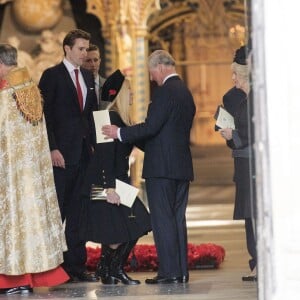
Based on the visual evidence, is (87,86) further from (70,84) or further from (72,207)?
(72,207)

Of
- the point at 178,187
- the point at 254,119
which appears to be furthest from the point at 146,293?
the point at 254,119

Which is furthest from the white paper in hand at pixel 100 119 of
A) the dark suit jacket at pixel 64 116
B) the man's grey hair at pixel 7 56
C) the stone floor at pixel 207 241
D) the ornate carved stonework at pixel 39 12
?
the ornate carved stonework at pixel 39 12

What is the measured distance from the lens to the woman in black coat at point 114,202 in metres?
9.59

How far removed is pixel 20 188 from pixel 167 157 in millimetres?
1087

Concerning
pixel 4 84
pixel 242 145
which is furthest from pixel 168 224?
pixel 4 84

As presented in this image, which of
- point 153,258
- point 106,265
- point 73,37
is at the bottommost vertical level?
point 153,258

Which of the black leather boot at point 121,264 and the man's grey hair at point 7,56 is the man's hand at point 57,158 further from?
the man's grey hair at point 7,56

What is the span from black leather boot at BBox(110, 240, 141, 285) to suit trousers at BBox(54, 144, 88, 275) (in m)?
0.47

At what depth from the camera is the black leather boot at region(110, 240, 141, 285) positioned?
9742 millimetres

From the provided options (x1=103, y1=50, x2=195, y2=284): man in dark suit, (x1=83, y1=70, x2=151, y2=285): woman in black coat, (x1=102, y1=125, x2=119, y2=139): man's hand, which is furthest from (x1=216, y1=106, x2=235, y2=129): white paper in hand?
(x1=102, y1=125, x2=119, y2=139): man's hand

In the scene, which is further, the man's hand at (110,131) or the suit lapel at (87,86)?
the suit lapel at (87,86)

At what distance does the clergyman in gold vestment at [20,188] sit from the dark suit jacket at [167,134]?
2.43 ft

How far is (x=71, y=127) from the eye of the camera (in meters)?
10.1

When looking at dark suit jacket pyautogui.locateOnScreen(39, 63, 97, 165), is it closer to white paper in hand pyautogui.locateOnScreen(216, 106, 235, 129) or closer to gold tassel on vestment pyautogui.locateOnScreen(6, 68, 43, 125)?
gold tassel on vestment pyautogui.locateOnScreen(6, 68, 43, 125)
